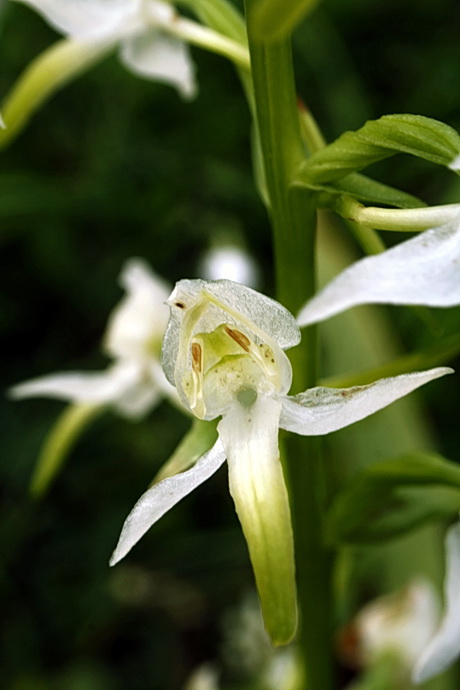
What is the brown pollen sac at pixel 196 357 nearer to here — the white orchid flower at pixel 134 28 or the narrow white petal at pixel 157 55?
the white orchid flower at pixel 134 28

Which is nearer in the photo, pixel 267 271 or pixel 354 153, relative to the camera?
pixel 354 153

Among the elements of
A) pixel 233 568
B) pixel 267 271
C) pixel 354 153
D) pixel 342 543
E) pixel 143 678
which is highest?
pixel 354 153

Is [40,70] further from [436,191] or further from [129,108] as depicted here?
[436,191]

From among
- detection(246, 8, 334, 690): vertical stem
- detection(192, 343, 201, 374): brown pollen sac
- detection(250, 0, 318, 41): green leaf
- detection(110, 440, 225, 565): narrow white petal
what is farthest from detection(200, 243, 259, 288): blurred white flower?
detection(250, 0, 318, 41): green leaf

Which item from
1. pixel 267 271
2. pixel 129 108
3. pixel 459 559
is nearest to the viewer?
pixel 459 559

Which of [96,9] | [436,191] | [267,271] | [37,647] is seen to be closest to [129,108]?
[267,271]

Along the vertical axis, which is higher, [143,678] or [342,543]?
[342,543]

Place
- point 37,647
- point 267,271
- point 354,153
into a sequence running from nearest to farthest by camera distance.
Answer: point 354,153 → point 37,647 → point 267,271

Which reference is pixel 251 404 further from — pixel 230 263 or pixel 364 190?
pixel 230 263
